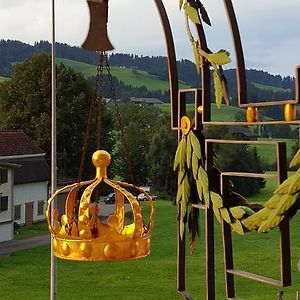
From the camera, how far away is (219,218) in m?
3.62

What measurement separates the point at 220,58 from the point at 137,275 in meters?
13.9

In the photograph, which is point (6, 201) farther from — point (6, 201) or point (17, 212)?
point (17, 212)

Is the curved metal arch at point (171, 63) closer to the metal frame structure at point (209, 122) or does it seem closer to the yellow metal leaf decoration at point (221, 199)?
the metal frame structure at point (209, 122)

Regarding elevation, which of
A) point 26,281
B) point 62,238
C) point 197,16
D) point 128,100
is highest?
point 128,100

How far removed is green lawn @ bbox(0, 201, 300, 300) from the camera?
1491cm

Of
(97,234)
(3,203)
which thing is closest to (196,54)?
(97,234)

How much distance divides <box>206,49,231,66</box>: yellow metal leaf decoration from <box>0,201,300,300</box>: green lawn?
423 inches

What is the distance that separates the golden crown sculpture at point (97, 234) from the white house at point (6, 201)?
1914 cm

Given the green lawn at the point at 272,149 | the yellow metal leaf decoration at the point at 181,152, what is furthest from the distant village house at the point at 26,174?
the yellow metal leaf decoration at the point at 181,152

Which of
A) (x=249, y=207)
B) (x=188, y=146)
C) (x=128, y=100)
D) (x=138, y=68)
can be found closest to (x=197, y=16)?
(x=188, y=146)

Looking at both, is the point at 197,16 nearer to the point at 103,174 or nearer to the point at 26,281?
the point at 103,174

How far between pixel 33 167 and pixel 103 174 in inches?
930

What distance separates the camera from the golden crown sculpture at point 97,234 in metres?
4.06

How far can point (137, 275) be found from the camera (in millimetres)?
17125
